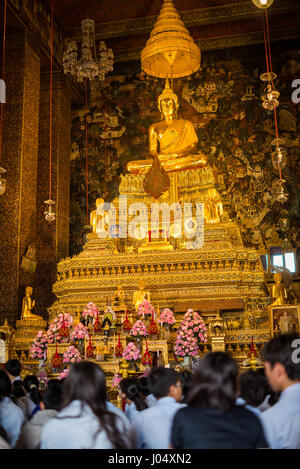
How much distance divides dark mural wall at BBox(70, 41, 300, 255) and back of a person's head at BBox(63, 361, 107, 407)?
10.6 meters

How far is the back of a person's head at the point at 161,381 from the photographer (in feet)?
9.19

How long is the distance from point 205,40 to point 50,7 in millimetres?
3881

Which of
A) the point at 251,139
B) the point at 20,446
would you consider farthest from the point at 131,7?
the point at 20,446

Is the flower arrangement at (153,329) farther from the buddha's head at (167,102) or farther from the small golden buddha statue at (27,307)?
the buddha's head at (167,102)

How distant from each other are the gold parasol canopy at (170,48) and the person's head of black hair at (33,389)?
8187 millimetres

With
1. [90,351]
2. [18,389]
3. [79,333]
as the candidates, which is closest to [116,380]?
[90,351]

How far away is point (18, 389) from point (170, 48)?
8250 millimetres

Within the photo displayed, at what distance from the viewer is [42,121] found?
12.8 m

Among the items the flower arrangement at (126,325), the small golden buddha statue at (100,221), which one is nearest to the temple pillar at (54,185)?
the small golden buddha statue at (100,221)

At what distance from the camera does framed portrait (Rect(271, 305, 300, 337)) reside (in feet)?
24.5

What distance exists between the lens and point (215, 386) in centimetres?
205

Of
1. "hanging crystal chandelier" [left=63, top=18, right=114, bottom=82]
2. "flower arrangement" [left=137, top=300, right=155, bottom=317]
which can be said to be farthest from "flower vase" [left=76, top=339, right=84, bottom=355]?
"hanging crystal chandelier" [left=63, top=18, right=114, bottom=82]
